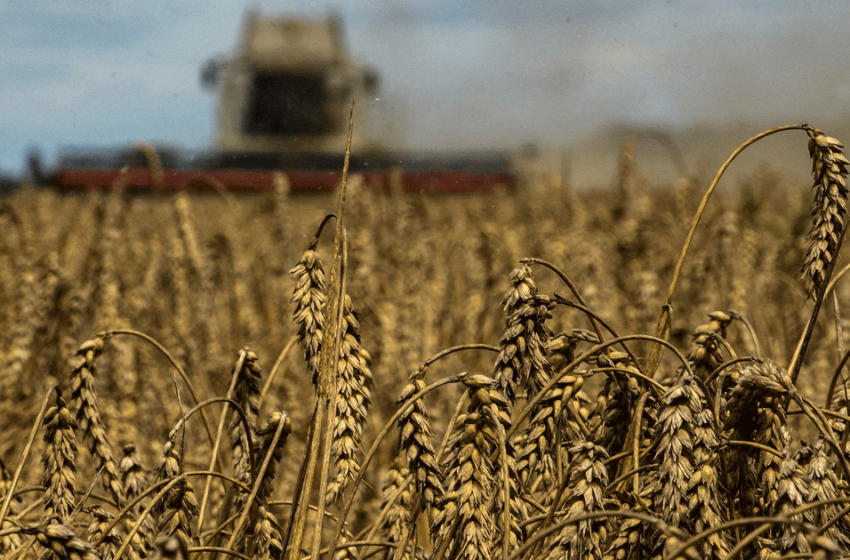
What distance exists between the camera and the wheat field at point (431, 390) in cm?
107

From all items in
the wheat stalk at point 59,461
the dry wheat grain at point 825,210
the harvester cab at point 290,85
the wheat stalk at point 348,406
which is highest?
the harvester cab at point 290,85

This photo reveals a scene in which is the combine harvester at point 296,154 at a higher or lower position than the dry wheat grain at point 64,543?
higher

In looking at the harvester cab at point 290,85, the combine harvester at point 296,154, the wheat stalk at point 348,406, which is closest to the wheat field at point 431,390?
the wheat stalk at point 348,406

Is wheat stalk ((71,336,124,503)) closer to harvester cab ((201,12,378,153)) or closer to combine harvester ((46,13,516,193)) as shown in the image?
harvester cab ((201,12,378,153))

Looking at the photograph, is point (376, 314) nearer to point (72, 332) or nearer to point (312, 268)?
point (72, 332)

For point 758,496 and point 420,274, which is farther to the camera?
point 420,274

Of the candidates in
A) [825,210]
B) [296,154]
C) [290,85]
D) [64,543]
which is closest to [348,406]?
[64,543]

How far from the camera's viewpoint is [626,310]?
3.46 meters

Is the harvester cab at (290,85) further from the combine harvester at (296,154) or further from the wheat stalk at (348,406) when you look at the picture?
the wheat stalk at (348,406)

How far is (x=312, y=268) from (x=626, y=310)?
2521mm

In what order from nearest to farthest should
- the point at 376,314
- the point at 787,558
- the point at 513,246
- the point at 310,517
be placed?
the point at 787,558
the point at 310,517
the point at 376,314
the point at 513,246

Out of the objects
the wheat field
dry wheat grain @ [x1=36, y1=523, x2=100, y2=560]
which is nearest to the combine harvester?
the wheat field

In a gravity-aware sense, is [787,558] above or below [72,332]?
above

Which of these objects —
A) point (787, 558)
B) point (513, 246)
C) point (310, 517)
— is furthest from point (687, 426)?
point (513, 246)
